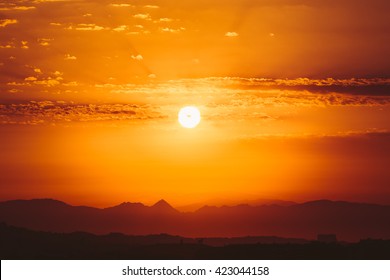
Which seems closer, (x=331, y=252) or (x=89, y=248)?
(x=331, y=252)

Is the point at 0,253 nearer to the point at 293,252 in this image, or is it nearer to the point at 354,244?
the point at 293,252

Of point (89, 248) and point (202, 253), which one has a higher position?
point (89, 248)

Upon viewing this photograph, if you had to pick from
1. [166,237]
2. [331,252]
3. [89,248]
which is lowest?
[331,252]

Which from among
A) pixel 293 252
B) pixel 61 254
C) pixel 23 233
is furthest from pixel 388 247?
pixel 23 233

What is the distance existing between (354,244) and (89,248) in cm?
3772

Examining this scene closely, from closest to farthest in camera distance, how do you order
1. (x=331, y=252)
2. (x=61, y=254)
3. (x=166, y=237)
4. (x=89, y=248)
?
1. (x=331, y=252)
2. (x=61, y=254)
3. (x=89, y=248)
4. (x=166, y=237)

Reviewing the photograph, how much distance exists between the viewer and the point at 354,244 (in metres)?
95.3

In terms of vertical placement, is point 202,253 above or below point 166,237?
below
